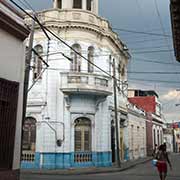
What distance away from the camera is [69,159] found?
79.0ft

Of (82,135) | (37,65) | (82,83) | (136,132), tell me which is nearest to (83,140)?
(82,135)

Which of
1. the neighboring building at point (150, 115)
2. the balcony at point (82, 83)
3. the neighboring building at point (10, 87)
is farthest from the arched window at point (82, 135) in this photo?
the neighboring building at point (150, 115)

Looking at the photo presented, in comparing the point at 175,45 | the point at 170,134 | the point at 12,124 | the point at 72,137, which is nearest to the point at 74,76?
the point at 72,137

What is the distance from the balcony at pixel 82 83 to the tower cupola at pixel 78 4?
5.75 meters

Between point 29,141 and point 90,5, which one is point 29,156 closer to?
point 29,141

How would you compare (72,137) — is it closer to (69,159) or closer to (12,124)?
(69,159)

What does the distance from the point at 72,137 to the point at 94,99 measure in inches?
121

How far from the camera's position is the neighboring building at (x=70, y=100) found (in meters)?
24.3

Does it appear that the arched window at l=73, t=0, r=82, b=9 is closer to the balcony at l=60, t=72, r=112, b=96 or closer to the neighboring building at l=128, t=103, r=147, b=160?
the balcony at l=60, t=72, r=112, b=96

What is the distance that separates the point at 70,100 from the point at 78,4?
764 centimetres

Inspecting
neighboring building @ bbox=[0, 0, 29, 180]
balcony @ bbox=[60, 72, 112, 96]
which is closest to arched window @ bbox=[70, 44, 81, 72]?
balcony @ bbox=[60, 72, 112, 96]

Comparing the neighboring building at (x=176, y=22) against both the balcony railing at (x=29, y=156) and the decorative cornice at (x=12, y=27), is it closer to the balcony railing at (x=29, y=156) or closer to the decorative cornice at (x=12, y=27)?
the decorative cornice at (x=12, y=27)

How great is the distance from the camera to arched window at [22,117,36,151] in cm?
2489

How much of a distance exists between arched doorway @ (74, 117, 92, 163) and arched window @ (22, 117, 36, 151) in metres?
2.84
